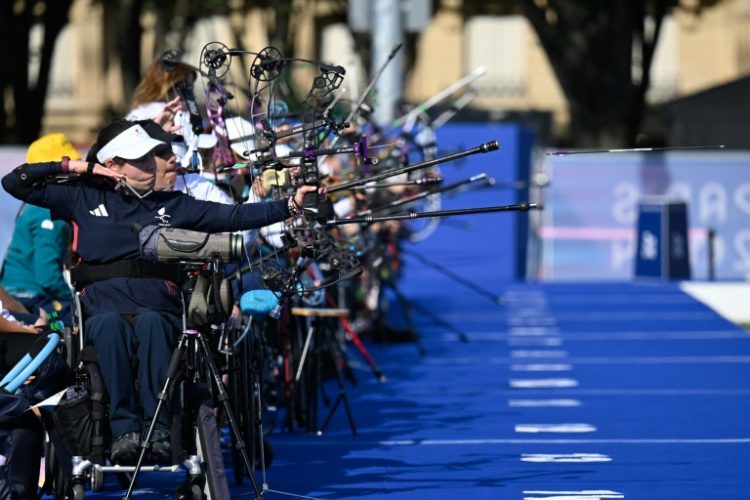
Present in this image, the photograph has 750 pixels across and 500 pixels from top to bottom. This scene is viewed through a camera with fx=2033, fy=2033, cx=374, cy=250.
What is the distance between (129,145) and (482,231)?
1360cm

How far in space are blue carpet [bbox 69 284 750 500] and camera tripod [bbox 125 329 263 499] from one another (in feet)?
2.92

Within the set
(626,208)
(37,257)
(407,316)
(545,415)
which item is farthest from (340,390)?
(626,208)

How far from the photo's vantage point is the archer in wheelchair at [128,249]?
8.04 metres

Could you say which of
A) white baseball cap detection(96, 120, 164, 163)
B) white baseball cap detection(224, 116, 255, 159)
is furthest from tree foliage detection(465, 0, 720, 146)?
white baseball cap detection(96, 120, 164, 163)

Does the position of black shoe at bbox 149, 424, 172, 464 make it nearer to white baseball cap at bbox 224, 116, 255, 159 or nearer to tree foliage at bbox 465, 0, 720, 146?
white baseball cap at bbox 224, 116, 255, 159

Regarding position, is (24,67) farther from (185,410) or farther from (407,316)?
(185,410)

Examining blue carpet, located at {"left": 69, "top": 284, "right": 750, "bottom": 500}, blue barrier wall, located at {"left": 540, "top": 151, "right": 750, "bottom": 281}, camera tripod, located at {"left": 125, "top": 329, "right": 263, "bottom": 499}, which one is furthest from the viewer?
blue barrier wall, located at {"left": 540, "top": 151, "right": 750, "bottom": 281}

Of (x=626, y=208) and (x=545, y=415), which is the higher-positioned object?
(x=626, y=208)

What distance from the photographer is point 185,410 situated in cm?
813

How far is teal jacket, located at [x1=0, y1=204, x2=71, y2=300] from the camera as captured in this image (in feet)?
33.4

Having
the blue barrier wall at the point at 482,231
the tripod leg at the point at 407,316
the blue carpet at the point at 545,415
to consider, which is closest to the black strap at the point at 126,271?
the blue carpet at the point at 545,415

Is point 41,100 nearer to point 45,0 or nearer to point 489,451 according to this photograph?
point 45,0

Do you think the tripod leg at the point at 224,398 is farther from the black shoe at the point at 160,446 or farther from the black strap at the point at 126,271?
the black strap at the point at 126,271

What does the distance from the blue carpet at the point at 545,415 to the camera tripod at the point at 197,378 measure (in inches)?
35.1
